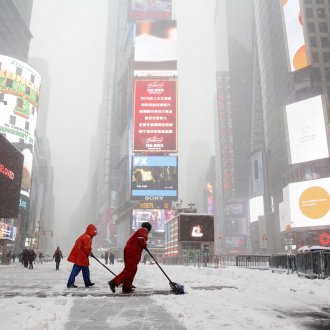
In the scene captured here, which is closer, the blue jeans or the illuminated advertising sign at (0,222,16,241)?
the blue jeans

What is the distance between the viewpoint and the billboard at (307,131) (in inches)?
2422

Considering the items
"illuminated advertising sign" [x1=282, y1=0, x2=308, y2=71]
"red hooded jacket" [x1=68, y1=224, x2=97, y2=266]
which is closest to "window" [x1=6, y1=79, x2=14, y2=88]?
"illuminated advertising sign" [x1=282, y1=0, x2=308, y2=71]

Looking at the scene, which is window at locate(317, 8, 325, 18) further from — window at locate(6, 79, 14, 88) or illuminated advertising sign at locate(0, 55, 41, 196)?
window at locate(6, 79, 14, 88)

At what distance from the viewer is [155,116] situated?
94.8 meters

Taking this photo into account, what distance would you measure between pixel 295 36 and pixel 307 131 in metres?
18.4

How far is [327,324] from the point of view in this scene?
15.8 ft

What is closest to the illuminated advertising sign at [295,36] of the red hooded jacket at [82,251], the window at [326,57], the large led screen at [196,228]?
the window at [326,57]

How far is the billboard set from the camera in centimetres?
6153

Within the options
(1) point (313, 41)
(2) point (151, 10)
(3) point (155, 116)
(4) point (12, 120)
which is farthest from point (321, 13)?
(4) point (12, 120)

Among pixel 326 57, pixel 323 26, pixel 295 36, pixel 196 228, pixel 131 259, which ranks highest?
pixel 323 26

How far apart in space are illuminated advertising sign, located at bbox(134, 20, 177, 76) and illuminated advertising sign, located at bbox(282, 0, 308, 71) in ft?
115

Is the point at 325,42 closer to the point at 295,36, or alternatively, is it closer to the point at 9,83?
the point at 295,36

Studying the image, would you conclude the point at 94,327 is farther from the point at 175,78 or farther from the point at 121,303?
the point at 175,78

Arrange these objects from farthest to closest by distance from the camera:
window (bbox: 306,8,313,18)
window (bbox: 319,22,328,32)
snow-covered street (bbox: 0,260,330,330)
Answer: window (bbox: 306,8,313,18) < window (bbox: 319,22,328,32) < snow-covered street (bbox: 0,260,330,330)
